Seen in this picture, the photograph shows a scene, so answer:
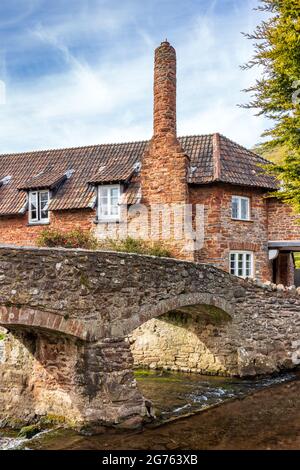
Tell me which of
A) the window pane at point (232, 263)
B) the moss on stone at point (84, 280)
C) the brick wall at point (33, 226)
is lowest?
the moss on stone at point (84, 280)

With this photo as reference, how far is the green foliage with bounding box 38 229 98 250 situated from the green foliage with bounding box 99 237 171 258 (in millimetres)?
1037

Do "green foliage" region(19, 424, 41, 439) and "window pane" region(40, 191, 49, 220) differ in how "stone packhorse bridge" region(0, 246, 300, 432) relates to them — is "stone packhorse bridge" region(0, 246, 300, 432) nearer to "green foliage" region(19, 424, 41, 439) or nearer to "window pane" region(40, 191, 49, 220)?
"green foliage" region(19, 424, 41, 439)

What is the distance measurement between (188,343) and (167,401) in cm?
367

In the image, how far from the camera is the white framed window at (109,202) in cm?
2062

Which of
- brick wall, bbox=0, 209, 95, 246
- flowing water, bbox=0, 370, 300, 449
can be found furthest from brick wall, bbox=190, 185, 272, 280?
flowing water, bbox=0, 370, 300, 449

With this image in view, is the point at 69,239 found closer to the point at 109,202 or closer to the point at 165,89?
the point at 109,202

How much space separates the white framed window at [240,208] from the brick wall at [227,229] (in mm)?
184

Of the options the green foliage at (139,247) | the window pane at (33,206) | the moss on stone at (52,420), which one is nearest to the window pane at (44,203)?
the window pane at (33,206)

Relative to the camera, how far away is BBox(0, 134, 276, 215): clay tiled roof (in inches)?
805

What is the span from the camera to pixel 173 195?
1958 cm

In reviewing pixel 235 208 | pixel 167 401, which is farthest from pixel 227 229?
pixel 167 401

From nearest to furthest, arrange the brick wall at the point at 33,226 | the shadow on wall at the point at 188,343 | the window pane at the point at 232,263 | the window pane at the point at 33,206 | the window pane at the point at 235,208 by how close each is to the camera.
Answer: the shadow on wall at the point at 188,343, the window pane at the point at 232,263, the window pane at the point at 235,208, the brick wall at the point at 33,226, the window pane at the point at 33,206

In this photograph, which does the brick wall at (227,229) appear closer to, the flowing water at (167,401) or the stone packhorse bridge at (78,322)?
the flowing water at (167,401)
